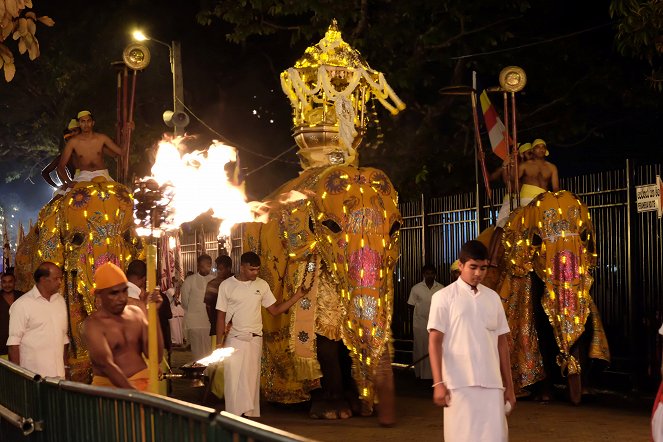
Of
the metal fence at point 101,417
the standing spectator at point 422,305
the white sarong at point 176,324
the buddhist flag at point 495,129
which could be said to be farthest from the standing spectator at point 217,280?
the white sarong at point 176,324

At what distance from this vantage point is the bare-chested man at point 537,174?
534 inches

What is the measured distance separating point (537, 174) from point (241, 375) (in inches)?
174

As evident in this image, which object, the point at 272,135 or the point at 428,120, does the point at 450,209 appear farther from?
the point at 272,135

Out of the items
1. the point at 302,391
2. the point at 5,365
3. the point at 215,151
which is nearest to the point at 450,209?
the point at 302,391

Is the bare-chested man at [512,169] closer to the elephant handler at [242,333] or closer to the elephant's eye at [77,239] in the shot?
the elephant handler at [242,333]

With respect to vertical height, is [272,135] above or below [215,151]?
above

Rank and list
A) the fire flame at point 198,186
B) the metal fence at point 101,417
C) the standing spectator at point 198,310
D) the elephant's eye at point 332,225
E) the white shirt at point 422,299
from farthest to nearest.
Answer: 1. the standing spectator at point 198,310
2. the white shirt at point 422,299
3. the elephant's eye at point 332,225
4. the fire flame at point 198,186
5. the metal fence at point 101,417

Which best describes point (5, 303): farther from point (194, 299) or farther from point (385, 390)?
point (194, 299)

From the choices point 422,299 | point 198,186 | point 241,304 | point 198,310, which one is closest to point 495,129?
point 422,299

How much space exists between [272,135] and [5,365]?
20.7 meters

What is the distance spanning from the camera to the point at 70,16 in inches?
1130

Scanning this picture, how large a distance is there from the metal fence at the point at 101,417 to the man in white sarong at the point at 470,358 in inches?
92.0

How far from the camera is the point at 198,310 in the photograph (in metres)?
17.9

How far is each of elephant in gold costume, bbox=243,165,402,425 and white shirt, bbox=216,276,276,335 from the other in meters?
0.54
